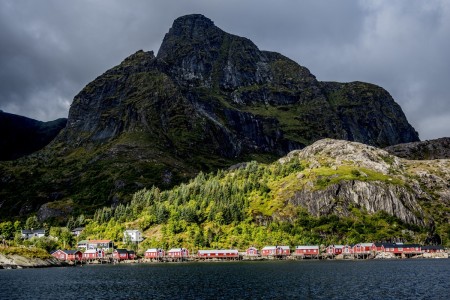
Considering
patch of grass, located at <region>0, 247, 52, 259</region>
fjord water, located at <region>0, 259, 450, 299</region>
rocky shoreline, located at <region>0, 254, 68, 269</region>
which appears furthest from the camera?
patch of grass, located at <region>0, 247, 52, 259</region>

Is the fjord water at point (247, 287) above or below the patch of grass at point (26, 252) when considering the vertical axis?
below

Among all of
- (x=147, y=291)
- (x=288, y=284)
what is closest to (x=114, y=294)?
(x=147, y=291)

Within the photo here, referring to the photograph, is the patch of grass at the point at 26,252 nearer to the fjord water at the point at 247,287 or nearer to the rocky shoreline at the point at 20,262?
the rocky shoreline at the point at 20,262

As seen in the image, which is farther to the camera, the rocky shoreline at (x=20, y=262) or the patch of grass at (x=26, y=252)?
the patch of grass at (x=26, y=252)

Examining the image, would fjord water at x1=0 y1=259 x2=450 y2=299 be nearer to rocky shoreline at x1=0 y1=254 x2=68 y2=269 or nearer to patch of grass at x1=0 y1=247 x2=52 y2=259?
rocky shoreline at x1=0 y1=254 x2=68 y2=269

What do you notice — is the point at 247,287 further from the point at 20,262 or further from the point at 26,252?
the point at 26,252

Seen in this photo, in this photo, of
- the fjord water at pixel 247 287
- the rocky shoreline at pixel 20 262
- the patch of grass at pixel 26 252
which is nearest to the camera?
the fjord water at pixel 247 287

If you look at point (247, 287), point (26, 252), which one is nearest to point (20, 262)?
point (26, 252)

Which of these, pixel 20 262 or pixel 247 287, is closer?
pixel 247 287

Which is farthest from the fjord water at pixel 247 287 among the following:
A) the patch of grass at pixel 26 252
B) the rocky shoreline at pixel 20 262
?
the patch of grass at pixel 26 252

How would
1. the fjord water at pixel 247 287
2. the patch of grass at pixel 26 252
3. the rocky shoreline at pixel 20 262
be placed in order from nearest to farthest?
the fjord water at pixel 247 287 < the rocky shoreline at pixel 20 262 < the patch of grass at pixel 26 252

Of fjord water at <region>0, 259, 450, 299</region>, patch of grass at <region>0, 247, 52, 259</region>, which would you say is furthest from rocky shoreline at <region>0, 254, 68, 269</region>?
fjord water at <region>0, 259, 450, 299</region>

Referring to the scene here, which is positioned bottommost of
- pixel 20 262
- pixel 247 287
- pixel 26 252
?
pixel 247 287

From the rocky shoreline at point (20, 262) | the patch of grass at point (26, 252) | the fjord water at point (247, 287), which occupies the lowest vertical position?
the fjord water at point (247, 287)
